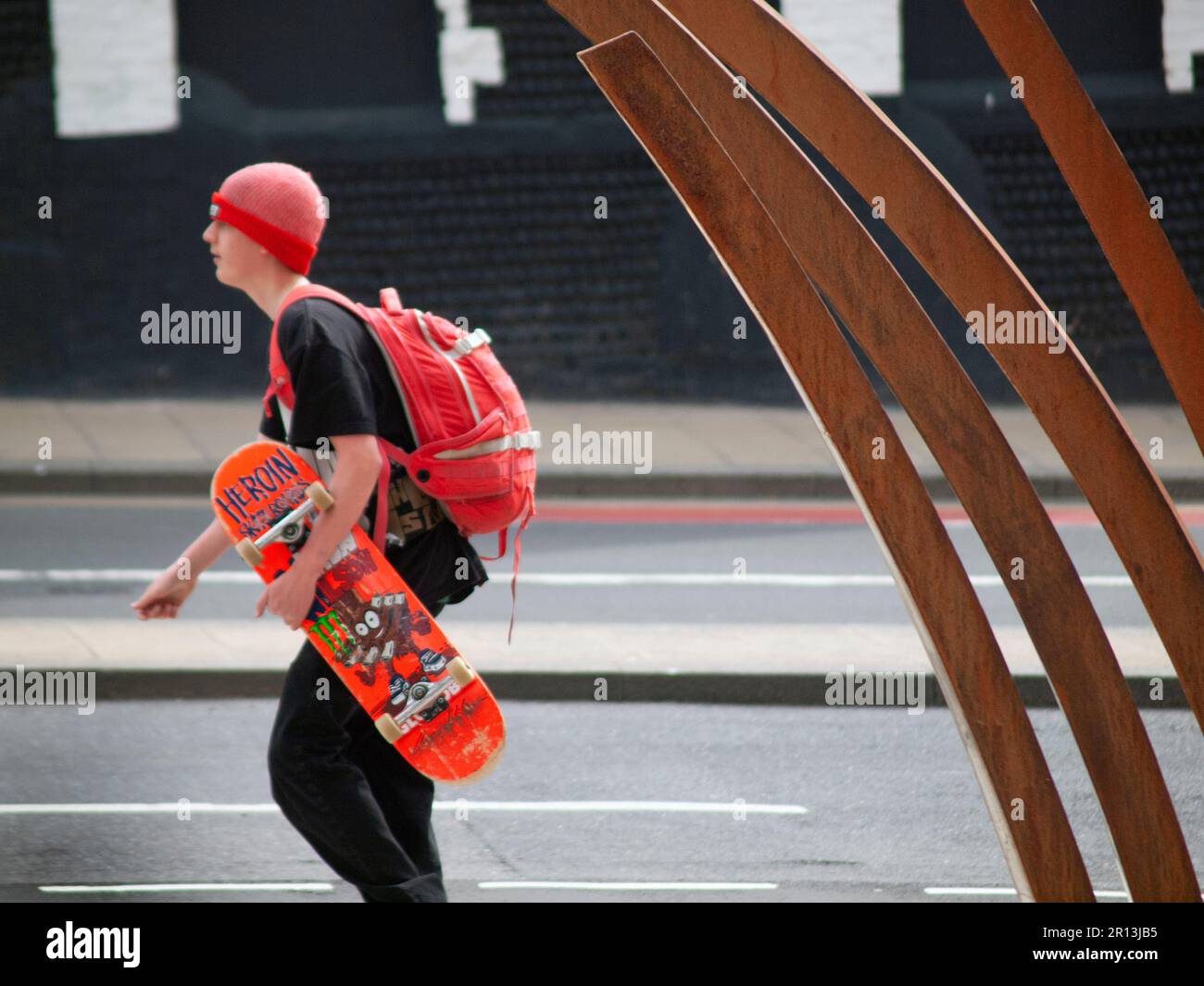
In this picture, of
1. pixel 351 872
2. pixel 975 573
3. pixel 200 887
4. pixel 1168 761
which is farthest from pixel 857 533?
pixel 351 872

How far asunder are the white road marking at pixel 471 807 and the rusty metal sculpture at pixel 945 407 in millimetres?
2702

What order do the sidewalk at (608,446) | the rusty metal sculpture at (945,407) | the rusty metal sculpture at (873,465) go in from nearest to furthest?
the rusty metal sculpture at (873,465), the rusty metal sculpture at (945,407), the sidewalk at (608,446)

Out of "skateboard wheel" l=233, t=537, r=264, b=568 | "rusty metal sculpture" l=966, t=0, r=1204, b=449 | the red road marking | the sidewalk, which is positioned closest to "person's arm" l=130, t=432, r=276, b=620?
"skateboard wheel" l=233, t=537, r=264, b=568

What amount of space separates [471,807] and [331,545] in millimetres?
2511

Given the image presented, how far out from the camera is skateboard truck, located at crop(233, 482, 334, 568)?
378 cm

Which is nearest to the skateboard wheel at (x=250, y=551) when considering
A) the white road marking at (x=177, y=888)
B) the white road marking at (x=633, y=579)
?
the white road marking at (x=177, y=888)

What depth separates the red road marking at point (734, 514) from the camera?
12.3 m

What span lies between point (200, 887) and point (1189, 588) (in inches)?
120

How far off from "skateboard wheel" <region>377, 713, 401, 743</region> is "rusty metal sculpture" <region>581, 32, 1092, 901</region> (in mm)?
1172

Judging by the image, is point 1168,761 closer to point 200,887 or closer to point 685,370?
point 200,887

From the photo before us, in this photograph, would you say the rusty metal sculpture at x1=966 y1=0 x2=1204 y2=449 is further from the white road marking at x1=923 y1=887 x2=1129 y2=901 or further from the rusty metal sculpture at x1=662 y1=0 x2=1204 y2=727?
the white road marking at x1=923 y1=887 x2=1129 y2=901

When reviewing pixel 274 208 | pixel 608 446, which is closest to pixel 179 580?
pixel 274 208

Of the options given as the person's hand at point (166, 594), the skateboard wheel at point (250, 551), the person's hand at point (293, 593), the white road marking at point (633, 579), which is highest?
the skateboard wheel at point (250, 551)

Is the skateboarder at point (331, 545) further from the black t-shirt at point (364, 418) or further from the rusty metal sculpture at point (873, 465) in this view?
the rusty metal sculpture at point (873, 465)
